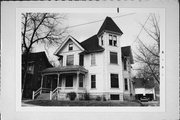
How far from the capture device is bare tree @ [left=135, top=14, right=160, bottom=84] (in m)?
3.08

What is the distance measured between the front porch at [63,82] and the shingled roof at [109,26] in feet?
1.74

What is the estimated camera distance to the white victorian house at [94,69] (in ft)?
9.95

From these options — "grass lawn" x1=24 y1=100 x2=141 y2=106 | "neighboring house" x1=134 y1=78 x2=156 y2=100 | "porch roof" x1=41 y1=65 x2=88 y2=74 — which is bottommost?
"grass lawn" x1=24 y1=100 x2=141 y2=106

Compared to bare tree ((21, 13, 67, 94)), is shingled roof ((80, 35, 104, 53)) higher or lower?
lower

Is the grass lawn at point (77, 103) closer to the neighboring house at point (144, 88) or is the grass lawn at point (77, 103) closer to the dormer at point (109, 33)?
the neighboring house at point (144, 88)

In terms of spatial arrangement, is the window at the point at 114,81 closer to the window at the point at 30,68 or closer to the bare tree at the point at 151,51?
the bare tree at the point at 151,51

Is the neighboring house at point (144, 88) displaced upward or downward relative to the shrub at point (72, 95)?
upward

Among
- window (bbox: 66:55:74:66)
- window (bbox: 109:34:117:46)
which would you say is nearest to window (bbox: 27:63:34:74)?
window (bbox: 66:55:74:66)

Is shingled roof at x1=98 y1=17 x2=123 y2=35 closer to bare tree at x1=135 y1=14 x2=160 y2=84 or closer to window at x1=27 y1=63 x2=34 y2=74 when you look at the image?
bare tree at x1=135 y1=14 x2=160 y2=84

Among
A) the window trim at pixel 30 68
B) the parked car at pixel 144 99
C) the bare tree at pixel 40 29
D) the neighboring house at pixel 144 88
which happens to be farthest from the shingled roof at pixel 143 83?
the window trim at pixel 30 68

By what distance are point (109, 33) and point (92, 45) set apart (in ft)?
0.82

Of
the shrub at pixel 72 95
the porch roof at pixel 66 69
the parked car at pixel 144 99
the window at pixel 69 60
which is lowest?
the parked car at pixel 144 99

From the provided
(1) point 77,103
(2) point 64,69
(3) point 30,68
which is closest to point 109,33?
(2) point 64,69

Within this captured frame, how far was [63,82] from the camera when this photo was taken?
305cm
